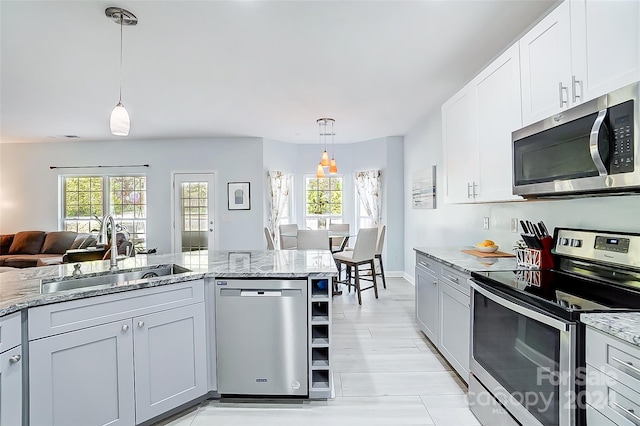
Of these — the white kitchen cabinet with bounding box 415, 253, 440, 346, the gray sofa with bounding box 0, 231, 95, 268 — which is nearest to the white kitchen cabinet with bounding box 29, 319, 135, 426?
the white kitchen cabinet with bounding box 415, 253, 440, 346

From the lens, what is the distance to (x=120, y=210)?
6.23 m

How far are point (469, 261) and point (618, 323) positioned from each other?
1.33m

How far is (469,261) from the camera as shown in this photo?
2.37 m

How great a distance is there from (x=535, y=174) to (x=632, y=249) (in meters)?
0.56

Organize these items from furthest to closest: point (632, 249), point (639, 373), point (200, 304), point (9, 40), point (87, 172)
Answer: point (87, 172) → point (9, 40) → point (200, 304) → point (632, 249) → point (639, 373)

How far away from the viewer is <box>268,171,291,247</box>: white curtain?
6177 mm

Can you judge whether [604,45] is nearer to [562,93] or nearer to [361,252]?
[562,93]

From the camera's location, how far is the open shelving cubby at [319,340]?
6.81 ft

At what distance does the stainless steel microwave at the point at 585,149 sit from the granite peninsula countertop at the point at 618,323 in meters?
0.50

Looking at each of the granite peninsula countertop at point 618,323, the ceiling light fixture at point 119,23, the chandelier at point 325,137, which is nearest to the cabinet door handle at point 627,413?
the granite peninsula countertop at point 618,323

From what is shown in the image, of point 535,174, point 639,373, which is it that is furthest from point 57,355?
point 535,174

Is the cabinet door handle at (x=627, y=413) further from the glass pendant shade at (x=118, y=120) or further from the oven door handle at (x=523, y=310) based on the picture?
the glass pendant shade at (x=118, y=120)

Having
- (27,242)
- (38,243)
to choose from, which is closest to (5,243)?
(27,242)

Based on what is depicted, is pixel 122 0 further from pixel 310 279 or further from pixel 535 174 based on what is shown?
pixel 535 174
